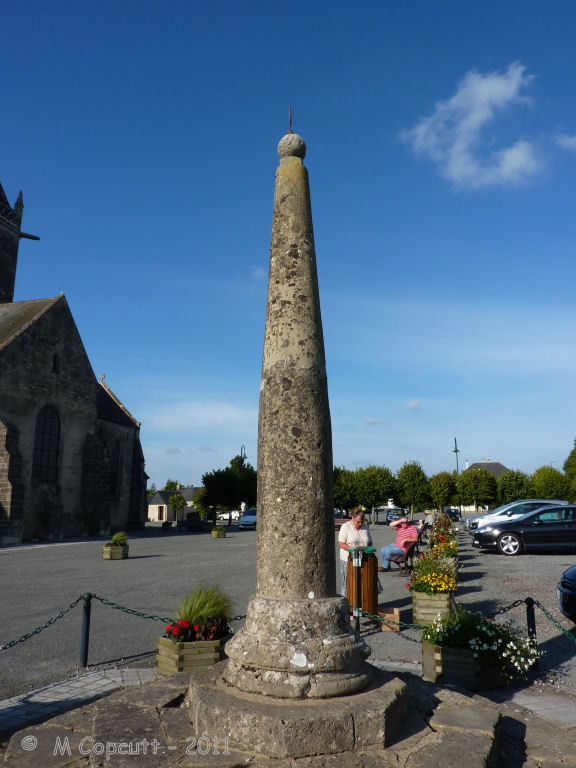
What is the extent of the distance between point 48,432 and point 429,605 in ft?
80.3

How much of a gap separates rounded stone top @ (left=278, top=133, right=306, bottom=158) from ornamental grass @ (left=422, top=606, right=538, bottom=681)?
468cm

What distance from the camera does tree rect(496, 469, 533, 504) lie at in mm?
58062

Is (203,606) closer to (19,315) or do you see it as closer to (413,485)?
(19,315)

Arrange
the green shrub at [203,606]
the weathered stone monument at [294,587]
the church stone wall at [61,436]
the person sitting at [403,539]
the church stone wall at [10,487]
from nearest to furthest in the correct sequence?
the weathered stone monument at [294,587] → the green shrub at [203,606] → the person sitting at [403,539] → the church stone wall at [10,487] → the church stone wall at [61,436]

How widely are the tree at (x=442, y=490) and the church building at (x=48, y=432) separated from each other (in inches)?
1515

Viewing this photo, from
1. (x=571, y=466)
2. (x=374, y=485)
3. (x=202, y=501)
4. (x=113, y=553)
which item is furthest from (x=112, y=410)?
(x=571, y=466)

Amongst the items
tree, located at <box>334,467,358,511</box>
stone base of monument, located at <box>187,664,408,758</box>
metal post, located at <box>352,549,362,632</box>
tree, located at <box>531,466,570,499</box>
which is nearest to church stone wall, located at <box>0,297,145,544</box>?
metal post, located at <box>352,549,362,632</box>

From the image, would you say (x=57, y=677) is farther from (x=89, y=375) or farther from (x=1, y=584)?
(x=89, y=375)

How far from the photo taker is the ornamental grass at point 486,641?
5387mm

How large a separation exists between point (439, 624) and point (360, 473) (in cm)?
5587

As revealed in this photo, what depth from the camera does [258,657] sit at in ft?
11.9

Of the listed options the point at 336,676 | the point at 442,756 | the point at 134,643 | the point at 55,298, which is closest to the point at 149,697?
the point at 336,676

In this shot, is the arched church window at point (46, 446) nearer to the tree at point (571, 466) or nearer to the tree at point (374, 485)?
the tree at point (374, 485)

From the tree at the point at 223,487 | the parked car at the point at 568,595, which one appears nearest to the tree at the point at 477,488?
the tree at the point at 223,487
